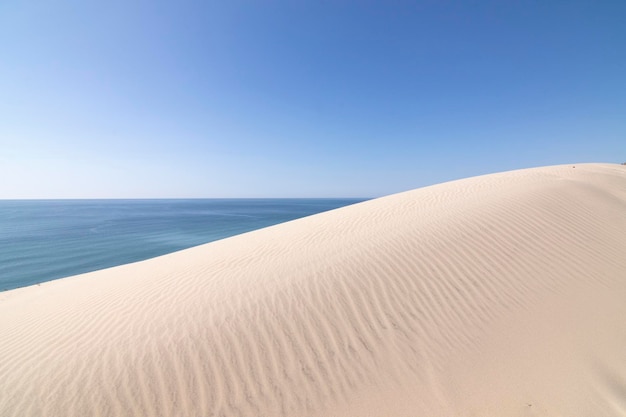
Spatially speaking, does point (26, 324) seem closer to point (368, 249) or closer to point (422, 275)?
point (368, 249)

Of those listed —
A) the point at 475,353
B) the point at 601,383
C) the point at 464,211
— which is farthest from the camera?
the point at 464,211

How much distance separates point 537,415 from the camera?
8.04ft

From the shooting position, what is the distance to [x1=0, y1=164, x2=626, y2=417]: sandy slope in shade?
2.72 meters

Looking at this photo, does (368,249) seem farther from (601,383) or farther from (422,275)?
(601,383)

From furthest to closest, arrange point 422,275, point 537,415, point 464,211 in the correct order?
1. point 464,211
2. point 422,275
3. point 537,415

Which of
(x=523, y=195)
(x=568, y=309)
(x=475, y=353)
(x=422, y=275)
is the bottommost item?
(x=475, y=353)

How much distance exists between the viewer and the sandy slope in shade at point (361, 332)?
2.72 metres

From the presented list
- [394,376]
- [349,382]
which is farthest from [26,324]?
[394,376]

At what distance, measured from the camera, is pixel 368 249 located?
5.37 meters

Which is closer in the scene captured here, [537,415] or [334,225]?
[537,415]

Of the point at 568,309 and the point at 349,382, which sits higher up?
the point at 568,309

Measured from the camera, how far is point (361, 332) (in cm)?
344

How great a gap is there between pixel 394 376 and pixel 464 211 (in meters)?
5.26

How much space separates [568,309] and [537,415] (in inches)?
81.7
